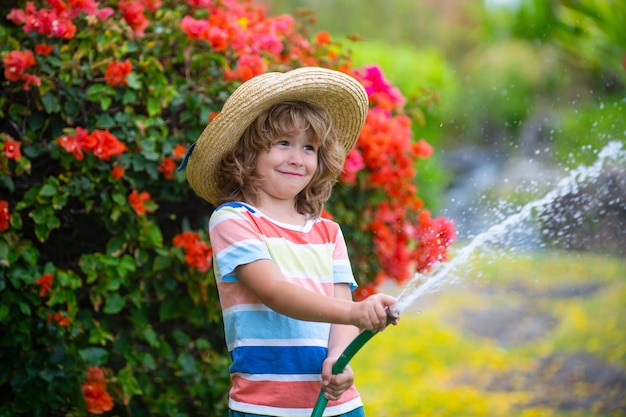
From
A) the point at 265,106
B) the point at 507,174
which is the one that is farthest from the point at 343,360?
the point at 507,174

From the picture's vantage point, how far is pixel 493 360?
555 centimetres

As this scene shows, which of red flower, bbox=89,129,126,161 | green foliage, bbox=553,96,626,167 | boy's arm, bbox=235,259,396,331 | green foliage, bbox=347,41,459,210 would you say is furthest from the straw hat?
green foliage, bbox=553,96,626,167

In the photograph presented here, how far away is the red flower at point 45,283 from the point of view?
260 centimetres

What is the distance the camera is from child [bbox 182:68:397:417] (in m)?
1.84

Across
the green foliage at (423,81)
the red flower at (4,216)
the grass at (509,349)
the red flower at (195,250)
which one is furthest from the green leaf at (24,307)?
the green foliage at (423,81)

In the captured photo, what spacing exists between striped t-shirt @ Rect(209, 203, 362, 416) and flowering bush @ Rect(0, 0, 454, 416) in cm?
82

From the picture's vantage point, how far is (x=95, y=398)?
268 centimetres

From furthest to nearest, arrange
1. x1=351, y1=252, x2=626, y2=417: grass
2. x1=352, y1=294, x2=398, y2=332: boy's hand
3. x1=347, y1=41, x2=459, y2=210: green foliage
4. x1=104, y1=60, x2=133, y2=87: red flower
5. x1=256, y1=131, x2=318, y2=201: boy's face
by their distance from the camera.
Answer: x1=347, y1=41, x2=459, y2=210: green foliage, x1=351, y1=252, x2=626, y2=417: grass, x1=104, y1=60, x2=133, y2=87: red flower, x1=256, y1=131, x2=318, y2=201: boy's face, x1=352, y1=294, x2=398, y2=332: boy's hand

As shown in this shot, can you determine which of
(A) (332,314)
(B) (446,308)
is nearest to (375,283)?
(A) (332,314)

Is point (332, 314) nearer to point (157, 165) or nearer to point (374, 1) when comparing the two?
point (157, 165)

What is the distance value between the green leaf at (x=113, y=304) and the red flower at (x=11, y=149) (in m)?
0.48

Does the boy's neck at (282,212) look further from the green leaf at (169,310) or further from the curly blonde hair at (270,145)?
the green leaf at (169,310)

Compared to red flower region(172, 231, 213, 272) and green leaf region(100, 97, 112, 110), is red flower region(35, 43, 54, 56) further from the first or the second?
red flower region(172, 231, 213, 272)

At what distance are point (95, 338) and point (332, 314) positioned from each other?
121 centimetres
